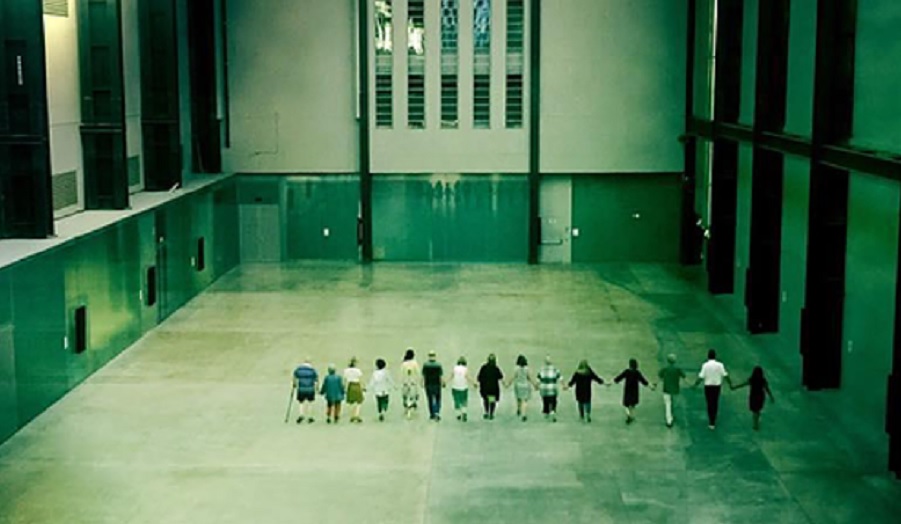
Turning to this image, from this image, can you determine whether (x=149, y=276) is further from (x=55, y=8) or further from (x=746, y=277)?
(x=746, y=277)

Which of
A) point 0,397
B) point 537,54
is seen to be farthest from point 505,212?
point 0,397

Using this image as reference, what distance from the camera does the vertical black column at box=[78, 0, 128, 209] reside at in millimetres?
32438

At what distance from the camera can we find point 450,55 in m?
43.6

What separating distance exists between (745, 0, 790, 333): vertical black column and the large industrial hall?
0.08m

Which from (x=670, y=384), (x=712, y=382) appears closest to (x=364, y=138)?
(x=670, y=384)

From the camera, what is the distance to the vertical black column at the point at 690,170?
42.9 metres

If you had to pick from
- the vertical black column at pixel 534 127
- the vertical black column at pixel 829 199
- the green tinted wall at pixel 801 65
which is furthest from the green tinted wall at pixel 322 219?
the vertical black column at pixel 829 199

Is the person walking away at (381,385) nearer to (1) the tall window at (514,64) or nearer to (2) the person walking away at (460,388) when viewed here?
(2) the person walking away at (460,388)

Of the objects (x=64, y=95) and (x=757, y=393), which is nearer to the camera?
(x=757, y=393)

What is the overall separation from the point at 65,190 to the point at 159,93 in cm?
680

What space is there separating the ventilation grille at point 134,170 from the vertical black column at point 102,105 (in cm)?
346

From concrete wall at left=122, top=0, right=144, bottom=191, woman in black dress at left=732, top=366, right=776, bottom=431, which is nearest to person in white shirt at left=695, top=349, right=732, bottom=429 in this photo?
woman in black dress at left=732, top=366, right=776, bottom=431

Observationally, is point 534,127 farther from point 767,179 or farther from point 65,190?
point 65,190

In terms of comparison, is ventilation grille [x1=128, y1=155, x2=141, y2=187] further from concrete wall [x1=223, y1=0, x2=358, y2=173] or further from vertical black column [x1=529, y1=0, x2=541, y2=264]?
vertical black column [x1=529, y1=0, x2=541, y2=264]
